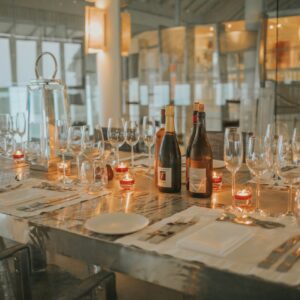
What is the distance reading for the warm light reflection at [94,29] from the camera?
4586 mm

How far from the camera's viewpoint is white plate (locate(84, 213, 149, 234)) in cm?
110

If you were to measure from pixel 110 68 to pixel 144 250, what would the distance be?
4.06 meters

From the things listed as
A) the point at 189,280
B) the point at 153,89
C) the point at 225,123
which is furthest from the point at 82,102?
the point at 189,280

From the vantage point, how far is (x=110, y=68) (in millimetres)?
4840

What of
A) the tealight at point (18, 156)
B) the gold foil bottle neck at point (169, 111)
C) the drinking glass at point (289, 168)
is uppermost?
the gold foil bottle neck at point (169, 111)

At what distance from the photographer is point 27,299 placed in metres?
1.29

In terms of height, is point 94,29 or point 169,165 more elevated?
point 94,29

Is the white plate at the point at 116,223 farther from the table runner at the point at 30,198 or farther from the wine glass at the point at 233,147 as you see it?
the wine glass at the point at 233,147

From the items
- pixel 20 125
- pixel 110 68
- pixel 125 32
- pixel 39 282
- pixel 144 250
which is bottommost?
pixel 39 282

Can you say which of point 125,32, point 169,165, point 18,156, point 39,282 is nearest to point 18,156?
point 18,156

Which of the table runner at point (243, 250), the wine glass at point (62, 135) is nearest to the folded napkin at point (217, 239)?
the table runner at point (243, 250)

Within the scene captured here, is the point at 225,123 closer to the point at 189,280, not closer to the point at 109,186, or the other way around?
the point at 109,186

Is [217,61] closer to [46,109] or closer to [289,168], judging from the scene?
[46,109]

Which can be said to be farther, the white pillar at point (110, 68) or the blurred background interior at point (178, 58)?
the white pillar at point (110, 68)
